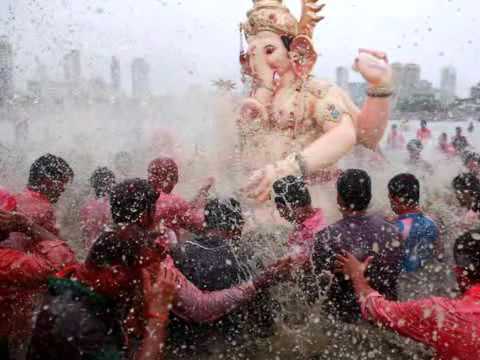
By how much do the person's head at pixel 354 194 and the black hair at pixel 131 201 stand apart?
3.41ft

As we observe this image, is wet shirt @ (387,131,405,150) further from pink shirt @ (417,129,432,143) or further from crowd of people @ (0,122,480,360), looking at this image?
crowd of people @ (0,122,480,360)

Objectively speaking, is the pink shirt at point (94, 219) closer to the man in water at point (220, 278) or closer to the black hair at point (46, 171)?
the black hair at point (46, 171)

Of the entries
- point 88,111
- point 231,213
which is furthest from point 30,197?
point 88,111

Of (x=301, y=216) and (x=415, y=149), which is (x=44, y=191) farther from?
(x=415, y=149)

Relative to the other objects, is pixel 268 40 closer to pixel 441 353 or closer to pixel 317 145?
pixel 317 145

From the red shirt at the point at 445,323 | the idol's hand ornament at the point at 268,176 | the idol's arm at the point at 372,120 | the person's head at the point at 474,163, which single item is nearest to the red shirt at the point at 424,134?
the person's head at the point at 474,163

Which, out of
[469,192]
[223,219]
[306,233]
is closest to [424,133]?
[469,192]

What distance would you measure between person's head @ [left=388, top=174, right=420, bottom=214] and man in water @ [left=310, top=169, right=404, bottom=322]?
0.50m

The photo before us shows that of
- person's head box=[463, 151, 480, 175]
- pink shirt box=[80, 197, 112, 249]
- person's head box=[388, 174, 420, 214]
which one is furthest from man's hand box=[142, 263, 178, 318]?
person's head box=[463, 151, 480, 175]

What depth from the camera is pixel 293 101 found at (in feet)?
15.5

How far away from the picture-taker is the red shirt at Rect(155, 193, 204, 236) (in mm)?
3119

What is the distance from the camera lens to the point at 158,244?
1750 mm

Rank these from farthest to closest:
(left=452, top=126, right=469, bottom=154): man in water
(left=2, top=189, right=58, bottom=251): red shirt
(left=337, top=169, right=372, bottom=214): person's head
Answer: (left=452, top=126, right=469, bottom=154): man in water
(left=2, top=189, right=58, bottom=251): red shirt
(left=337, top=169, right=372, bottom=214): person's head

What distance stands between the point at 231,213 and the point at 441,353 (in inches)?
49.6
